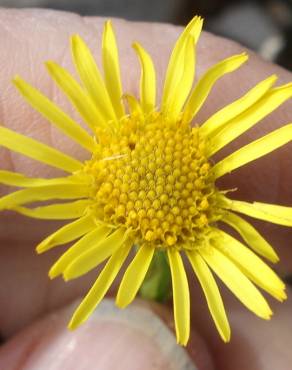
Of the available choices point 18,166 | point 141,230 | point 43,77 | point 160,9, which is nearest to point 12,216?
point 18,166

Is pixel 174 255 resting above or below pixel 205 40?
below

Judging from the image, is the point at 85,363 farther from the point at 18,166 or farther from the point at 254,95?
the point at 254,95

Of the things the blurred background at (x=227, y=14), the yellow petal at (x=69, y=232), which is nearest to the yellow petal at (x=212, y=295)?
the yellow petal at (x=69, y=232)

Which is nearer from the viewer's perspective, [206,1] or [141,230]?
[141,230]

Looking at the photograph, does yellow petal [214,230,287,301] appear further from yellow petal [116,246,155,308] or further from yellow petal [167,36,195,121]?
yellow petal [167,36,195,121]

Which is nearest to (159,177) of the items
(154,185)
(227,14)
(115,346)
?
(154,185)

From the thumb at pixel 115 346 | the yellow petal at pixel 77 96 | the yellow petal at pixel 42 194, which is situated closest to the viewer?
the yellow petal at pixel 42 194

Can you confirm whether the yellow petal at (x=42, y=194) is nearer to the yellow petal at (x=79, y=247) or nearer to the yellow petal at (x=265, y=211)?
the yellow petal at (x=79, y=247)

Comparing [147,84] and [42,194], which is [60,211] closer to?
[42,194]
